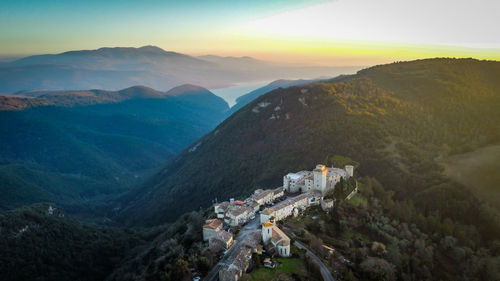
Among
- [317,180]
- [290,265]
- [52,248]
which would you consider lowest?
[52,248]

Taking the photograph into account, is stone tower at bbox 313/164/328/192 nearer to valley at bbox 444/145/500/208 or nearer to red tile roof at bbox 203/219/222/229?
red tile roof at bbox 203/219/222/229

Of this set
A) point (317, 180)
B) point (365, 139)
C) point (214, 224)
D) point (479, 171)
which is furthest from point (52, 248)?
point (479, 171)

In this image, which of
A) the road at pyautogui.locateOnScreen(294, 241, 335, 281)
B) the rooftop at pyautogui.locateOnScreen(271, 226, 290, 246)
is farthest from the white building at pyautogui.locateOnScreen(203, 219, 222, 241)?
the road at pyautogui.locateOnScreen(294, 241, 335, 281)

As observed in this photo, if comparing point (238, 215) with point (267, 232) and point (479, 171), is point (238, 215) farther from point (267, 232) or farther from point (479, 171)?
point (479, 171)

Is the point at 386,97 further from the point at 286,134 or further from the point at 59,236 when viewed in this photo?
the point at 59,236

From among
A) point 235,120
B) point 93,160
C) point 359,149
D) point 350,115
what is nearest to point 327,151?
point 359,149
